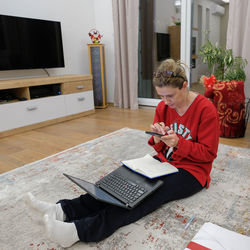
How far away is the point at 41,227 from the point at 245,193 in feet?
3.51

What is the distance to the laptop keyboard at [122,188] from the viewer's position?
3.48 ft

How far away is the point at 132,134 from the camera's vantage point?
2.49 metres

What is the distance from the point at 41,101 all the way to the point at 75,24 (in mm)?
1464

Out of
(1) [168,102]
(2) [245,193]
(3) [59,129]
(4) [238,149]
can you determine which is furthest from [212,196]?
(3) [59,129]

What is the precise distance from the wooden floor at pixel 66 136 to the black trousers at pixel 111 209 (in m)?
0.94

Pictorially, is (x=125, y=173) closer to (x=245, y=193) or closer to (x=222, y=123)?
(x=245, y=193)

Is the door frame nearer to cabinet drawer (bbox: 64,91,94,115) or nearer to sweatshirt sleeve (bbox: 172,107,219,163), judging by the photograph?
cabinet drawer (bbox: 64,91,94,115)

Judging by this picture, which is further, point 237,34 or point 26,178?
point 237,34

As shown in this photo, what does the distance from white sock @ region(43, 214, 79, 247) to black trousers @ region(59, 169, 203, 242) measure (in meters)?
0.02

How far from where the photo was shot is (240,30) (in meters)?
2.62

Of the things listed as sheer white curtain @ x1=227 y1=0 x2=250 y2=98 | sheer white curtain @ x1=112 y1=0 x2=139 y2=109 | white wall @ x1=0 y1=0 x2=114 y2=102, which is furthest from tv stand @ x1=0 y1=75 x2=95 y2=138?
sheer white curtain @ x1=227 y1=0 x2=250 y2=98

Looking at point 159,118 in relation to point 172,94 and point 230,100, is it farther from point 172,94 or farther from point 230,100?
point 230,100

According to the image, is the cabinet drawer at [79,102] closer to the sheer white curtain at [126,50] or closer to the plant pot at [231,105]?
the sheer white curtain at [126,50]

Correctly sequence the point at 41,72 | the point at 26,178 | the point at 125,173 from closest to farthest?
the point at 125,173
the point at 26,178
the point at 41,72
